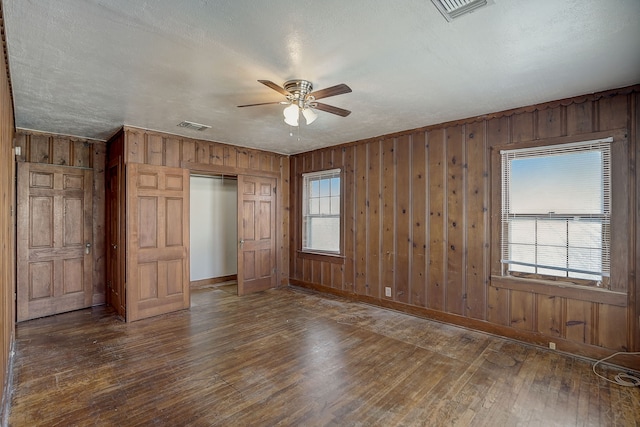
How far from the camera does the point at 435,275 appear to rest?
427 cm

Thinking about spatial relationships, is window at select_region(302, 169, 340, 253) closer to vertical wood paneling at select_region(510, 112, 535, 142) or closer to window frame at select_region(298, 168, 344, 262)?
window frame at select_region(298, 168, 344, 262)

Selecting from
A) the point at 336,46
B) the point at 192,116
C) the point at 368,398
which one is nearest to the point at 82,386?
the point at 368,398

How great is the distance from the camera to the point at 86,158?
190 inches

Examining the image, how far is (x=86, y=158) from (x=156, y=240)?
181 centimetres

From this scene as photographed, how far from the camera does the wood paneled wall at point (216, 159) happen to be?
14.3 feet

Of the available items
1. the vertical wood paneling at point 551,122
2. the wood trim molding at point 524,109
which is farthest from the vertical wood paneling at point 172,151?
the vertical wood paneling at point 551,122

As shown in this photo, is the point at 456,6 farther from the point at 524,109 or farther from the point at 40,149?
the point at 40,149

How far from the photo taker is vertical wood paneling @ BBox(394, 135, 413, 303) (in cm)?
455

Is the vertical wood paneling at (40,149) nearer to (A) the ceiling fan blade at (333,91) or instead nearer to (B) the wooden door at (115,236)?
(B) the wooden door at (115,236)

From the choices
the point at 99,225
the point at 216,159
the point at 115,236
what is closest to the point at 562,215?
the point at 216,159

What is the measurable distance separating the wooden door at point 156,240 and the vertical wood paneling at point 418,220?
3395mm

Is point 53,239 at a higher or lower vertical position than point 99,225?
lower

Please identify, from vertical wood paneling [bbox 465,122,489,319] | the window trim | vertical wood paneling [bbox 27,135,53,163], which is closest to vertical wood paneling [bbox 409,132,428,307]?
vertical wood paneling [bbox 465,122,489,319]

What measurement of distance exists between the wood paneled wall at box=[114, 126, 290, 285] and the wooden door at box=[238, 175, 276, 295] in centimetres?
15
